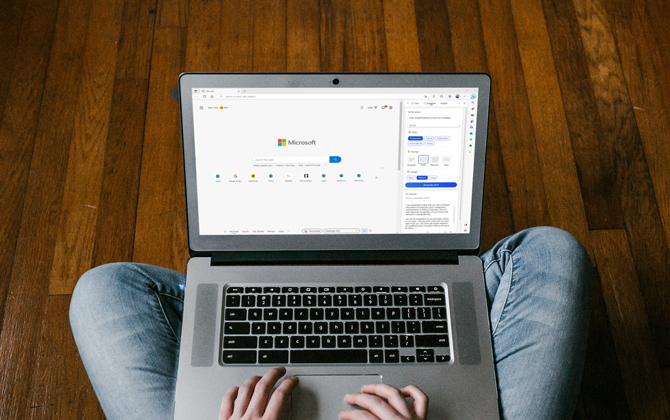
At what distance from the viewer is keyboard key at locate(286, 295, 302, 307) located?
0.91 m

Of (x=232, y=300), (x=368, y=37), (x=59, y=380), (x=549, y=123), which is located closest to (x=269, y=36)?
(x=368, y=37)

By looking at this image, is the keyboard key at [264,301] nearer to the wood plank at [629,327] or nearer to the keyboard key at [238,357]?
the keyboard key at [238,357]

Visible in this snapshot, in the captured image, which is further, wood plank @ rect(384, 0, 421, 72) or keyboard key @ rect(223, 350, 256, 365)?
wood plank @ rect(384, 0, 421, 72)

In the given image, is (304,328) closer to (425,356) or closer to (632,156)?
(425,356)

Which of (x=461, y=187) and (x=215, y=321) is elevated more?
(x=461, y=187)

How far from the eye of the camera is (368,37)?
1.60 metres

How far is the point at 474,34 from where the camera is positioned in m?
1.61

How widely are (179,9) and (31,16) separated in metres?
0.43

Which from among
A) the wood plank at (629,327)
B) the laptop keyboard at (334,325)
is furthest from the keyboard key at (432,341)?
the wood plank at (629,327)

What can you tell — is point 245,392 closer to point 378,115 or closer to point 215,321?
point 215,321

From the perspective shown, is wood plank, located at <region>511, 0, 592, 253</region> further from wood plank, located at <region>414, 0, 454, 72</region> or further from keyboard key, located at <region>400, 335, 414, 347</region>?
keyboard key, located at <region>400, 335, 414, 347</region>

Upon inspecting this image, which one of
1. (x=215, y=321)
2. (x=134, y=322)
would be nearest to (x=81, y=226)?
(x=134, y=322)


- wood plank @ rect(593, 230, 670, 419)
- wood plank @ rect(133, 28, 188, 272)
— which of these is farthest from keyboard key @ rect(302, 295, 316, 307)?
wood plank @ rect(593, 230, 670, 419)

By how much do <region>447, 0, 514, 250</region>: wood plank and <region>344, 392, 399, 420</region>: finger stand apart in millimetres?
664
